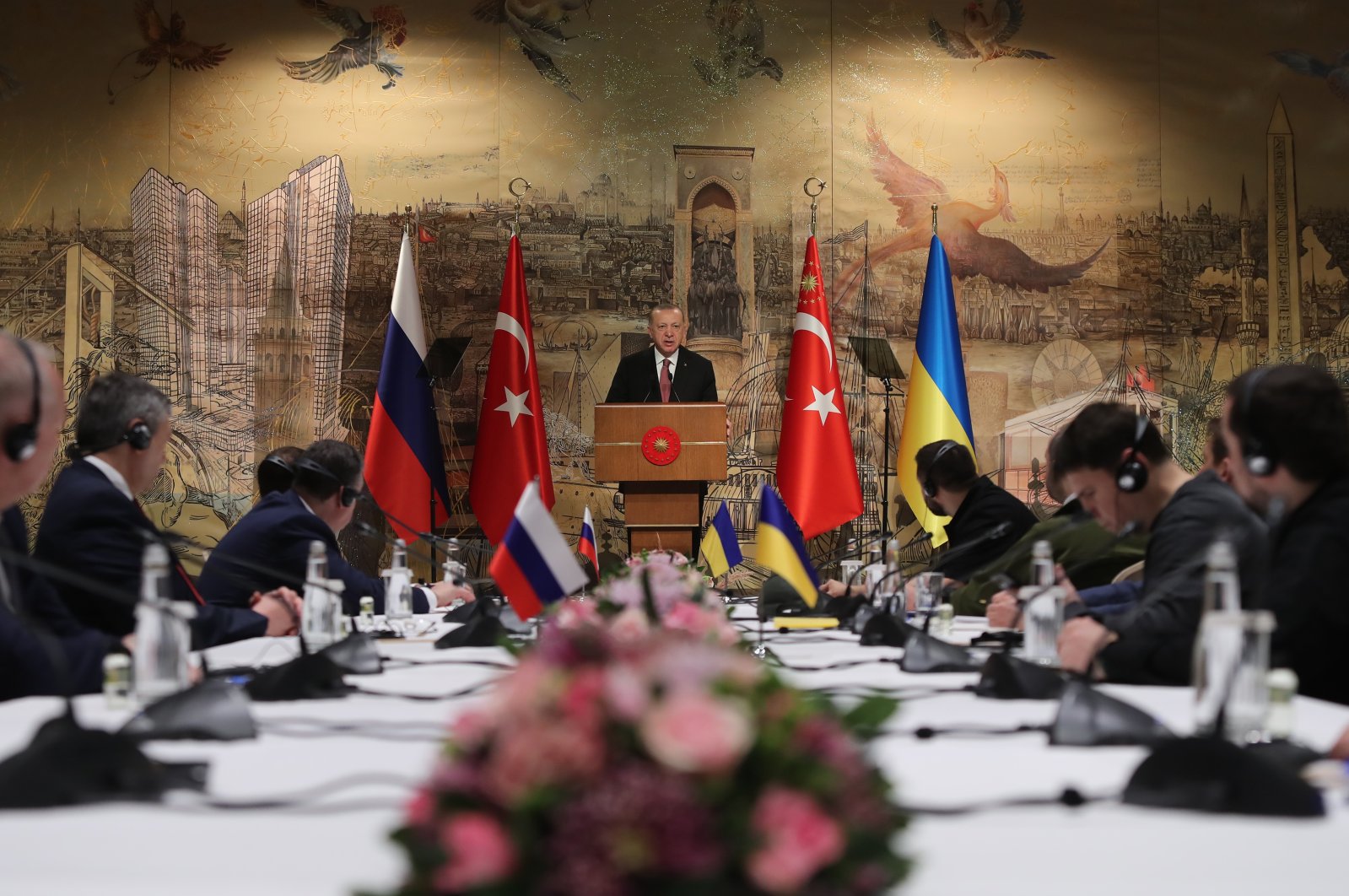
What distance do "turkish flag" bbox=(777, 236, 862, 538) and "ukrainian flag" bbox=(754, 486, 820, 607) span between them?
5.09m

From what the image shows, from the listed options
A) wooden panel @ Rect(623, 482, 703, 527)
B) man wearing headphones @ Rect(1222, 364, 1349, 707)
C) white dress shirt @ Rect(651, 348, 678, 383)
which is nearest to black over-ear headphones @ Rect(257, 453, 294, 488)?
wooden panel @ Rect(623, 482, 703, 527)

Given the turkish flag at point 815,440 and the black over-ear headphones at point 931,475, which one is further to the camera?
the turkish flag at point 815,440

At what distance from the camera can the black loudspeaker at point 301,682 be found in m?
2.45

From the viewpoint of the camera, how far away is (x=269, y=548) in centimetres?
459

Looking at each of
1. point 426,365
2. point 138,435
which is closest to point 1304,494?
point 138,435

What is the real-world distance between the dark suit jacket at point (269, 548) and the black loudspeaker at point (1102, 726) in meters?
3.16

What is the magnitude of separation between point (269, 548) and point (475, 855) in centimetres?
389

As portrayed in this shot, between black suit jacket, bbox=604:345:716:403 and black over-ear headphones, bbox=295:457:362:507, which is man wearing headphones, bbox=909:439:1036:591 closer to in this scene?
black over-ear headphones, bbox=295:457:362:507

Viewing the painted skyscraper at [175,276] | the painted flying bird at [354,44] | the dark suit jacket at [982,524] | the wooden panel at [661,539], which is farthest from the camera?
the painted flying bird at [354,44]

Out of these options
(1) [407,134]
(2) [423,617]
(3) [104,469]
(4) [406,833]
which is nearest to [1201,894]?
(4) [406,833]

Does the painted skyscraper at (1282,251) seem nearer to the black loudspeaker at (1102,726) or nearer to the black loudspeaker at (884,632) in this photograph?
the black loudspeaker at (884,632)

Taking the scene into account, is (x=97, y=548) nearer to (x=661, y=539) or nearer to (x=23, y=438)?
(x=23, y=438)

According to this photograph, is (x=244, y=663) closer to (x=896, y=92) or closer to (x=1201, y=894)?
(x=1201, y=894)

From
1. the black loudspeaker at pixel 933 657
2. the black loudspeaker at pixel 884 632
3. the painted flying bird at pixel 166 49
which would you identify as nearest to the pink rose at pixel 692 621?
the black loudspeaker at pixel 933 657
